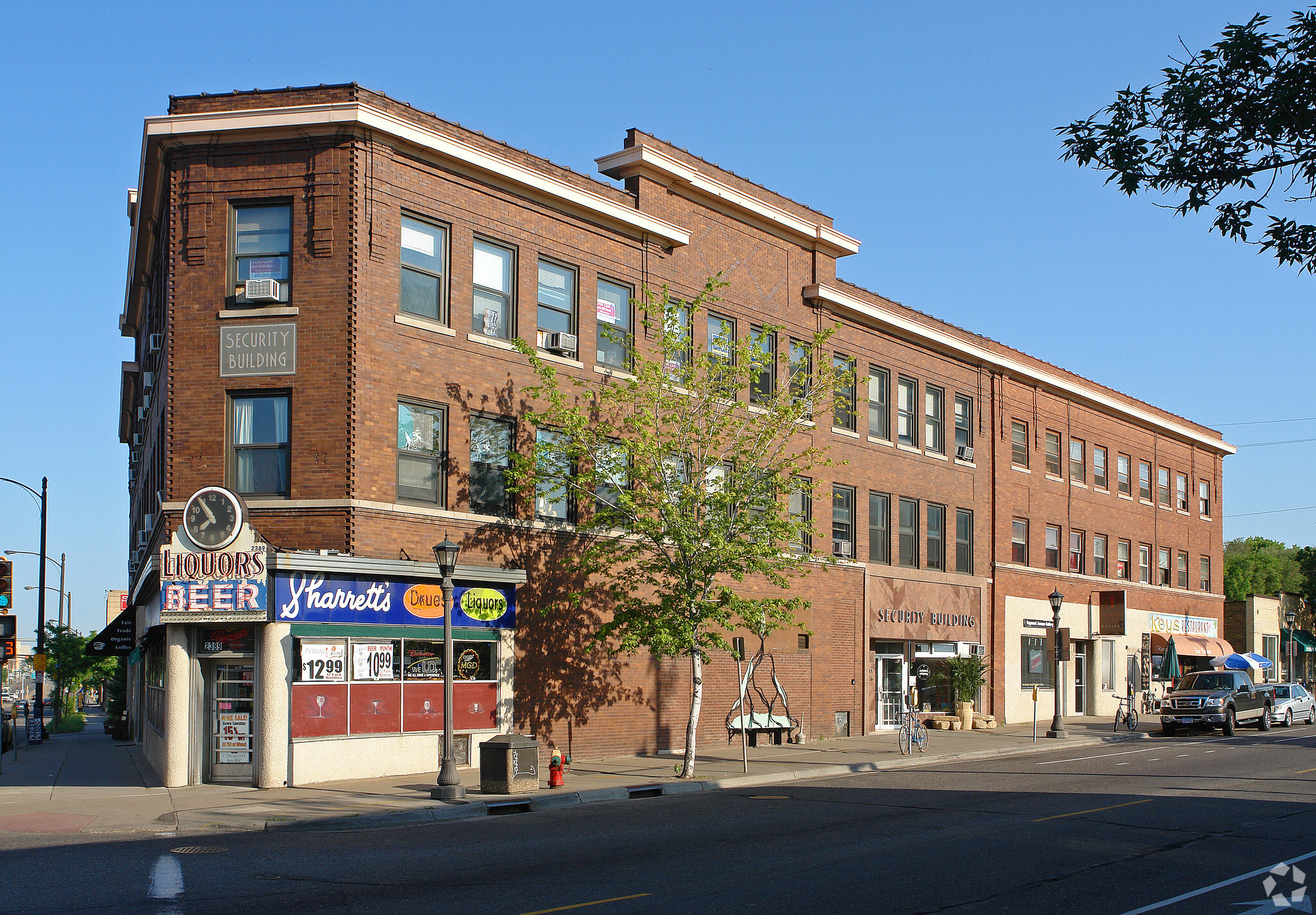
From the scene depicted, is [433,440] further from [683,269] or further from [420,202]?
[683,269]

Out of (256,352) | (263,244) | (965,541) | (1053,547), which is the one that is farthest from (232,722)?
(1053,547)

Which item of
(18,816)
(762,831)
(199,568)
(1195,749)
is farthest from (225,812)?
(1195,749)

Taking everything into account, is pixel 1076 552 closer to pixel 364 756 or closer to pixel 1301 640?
pixel 1301 640

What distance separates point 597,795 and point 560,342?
952 centimetres

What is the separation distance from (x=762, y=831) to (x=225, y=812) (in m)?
7.82

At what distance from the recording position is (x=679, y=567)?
2272 cm

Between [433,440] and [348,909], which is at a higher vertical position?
[433,440]

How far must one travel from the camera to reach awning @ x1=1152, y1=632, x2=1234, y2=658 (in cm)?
4781

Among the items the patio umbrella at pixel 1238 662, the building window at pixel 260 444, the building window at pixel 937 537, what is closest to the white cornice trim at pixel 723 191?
the building window at pixel 937 537

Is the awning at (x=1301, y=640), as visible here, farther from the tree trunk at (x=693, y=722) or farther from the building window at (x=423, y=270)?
the building window at (x=423, y=270)

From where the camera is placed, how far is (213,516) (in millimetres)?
20516

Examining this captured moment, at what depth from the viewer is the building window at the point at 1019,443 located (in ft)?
135

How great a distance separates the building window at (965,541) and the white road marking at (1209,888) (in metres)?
24.7

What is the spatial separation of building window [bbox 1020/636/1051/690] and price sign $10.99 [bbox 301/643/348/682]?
2621cm
